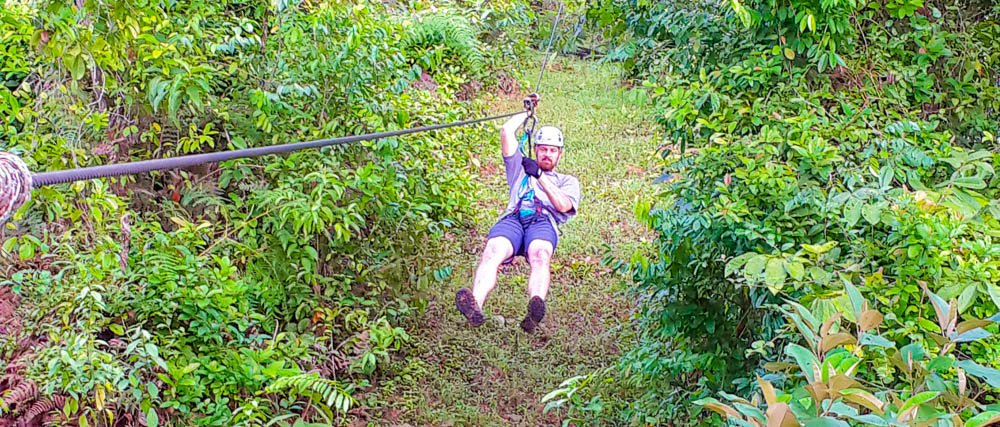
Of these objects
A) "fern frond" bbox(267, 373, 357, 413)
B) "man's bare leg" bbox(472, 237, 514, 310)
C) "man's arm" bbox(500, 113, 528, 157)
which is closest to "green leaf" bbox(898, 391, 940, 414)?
"fern frond" bbox(267, 373, 357, 413)

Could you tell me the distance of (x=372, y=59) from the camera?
13.9ft

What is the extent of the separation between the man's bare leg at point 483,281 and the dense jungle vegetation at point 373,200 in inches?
21.7

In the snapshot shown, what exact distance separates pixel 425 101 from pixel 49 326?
257 cm

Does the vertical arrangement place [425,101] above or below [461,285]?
above

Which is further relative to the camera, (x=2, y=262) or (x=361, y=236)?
(x=361, y=236)

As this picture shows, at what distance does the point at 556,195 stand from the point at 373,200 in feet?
3.28

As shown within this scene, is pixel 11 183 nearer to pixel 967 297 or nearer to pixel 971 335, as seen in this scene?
pixel 971 335

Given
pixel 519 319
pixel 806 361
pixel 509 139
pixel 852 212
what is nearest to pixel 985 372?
pixel 806 361

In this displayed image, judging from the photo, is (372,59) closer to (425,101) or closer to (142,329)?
(425,101)

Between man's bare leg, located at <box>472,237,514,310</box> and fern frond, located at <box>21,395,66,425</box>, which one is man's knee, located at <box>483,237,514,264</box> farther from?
fern frond, located at <box>21,395,66,425</box>

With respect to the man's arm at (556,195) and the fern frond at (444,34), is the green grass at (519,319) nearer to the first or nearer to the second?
the man's arm at (556,195)

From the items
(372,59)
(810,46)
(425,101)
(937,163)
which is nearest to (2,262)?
(372,59)

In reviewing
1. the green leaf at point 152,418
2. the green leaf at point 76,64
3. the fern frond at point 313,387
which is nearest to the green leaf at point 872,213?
the fern frond at point 313,387

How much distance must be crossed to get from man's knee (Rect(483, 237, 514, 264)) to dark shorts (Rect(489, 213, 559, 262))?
0.03 meters
